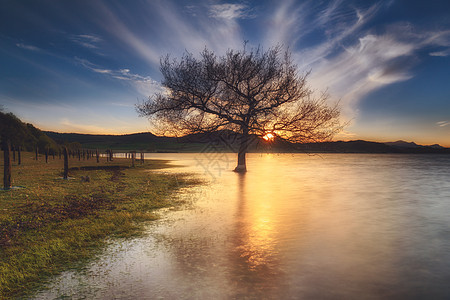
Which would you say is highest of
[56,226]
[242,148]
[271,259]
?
[242,148]

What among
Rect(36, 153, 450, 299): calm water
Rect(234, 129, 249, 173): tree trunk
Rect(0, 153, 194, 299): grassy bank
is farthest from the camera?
Rect(234, 129, 249, 173): tree trunk

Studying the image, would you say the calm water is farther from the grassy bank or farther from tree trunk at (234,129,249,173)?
tree trunk at (234,129,249,173)

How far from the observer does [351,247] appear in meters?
8.70

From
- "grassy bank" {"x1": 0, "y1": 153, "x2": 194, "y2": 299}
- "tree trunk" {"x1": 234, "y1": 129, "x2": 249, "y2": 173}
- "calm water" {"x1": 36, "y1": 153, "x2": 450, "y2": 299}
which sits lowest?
"calm water" {"x1": 36, "y1": 153, "x2": 450, "y2": 299}

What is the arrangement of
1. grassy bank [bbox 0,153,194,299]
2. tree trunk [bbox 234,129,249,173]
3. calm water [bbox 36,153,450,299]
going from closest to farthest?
calm water [bbox 36,153,450,299] < grassy bank [bbox 0,153,194,299] < tree trunk [bbox 234,129,249,173]

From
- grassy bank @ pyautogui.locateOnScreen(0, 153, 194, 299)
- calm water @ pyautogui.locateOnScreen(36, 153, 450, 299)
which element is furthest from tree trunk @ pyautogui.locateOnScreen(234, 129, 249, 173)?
calm water @ pyautogui.locateOnScreen(36, 153, 450, 299)

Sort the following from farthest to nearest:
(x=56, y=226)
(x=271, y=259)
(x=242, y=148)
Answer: (x=242, y=148) → (x=56, y=226) → (x=271, y=259)

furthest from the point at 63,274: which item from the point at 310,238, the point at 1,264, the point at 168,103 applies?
the point at 168,103

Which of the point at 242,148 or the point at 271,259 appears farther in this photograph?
the point at 242,148

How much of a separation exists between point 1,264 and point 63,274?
167 centimetres

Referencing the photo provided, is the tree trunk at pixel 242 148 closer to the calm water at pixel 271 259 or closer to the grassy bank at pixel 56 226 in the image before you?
the grassy bank at pixel 56 226

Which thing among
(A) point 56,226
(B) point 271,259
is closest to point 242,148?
(A) point 56,226

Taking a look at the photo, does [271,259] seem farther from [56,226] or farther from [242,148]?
[242,148]

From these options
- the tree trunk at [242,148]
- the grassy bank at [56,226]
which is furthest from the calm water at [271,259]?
the tree trunk at [242,148]
